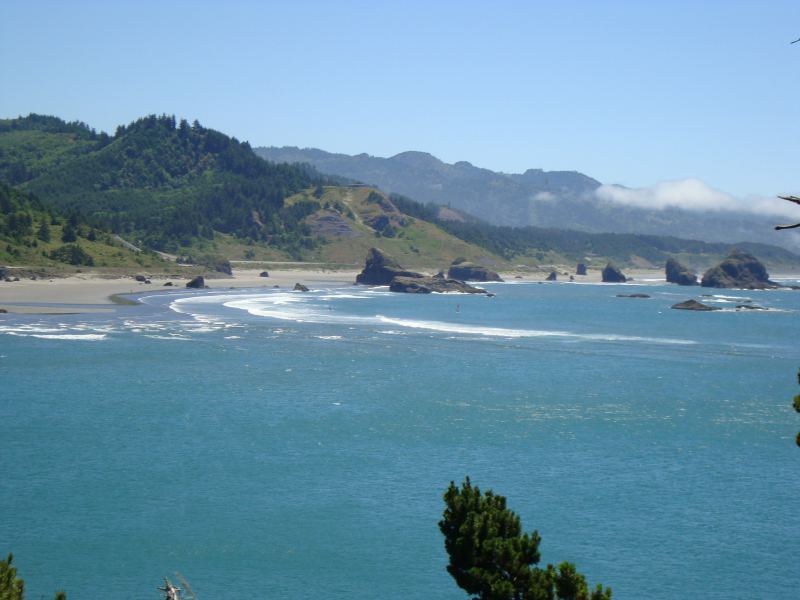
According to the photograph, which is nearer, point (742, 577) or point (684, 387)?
point (742, 577)

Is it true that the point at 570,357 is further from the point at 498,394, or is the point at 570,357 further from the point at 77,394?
the point at 77,394

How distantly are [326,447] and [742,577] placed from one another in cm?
2204

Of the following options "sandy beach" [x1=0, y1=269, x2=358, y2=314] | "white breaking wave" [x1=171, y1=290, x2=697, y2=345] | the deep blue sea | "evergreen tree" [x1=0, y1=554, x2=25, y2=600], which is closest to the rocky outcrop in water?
"white breaking wave" [x1=171, y1=290, x2=697, y2=345]

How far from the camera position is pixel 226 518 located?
36.8m

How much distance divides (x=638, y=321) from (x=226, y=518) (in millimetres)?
102682

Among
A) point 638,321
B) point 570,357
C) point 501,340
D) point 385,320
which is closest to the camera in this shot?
point 570,357

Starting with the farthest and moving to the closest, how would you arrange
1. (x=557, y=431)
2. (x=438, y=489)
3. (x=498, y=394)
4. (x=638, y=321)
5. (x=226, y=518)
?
(x=638, y=321) → (x=498, y=394) → (x=557, y=431) → (x=438, y=489) → (x=226, y=518)

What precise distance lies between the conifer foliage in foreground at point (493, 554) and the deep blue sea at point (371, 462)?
10.4 meters

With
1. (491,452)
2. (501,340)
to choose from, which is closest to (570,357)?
(501,340)

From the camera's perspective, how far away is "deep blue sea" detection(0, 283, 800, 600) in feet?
108

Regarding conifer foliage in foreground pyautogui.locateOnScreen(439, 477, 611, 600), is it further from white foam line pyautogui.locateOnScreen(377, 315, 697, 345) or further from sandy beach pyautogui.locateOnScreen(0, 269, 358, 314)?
sandy beach pyautogui.locateOnScreen(0, 269, 358, 314)

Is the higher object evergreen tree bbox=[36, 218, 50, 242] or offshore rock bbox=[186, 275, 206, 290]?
evergreen tree bbox=[36, 218, 50, 242]

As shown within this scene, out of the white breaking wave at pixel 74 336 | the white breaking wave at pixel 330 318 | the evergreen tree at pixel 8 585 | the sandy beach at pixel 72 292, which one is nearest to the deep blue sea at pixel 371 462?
the white breaking wave at pixel 74 336

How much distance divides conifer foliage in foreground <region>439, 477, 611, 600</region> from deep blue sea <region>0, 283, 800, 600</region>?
10410 mm
